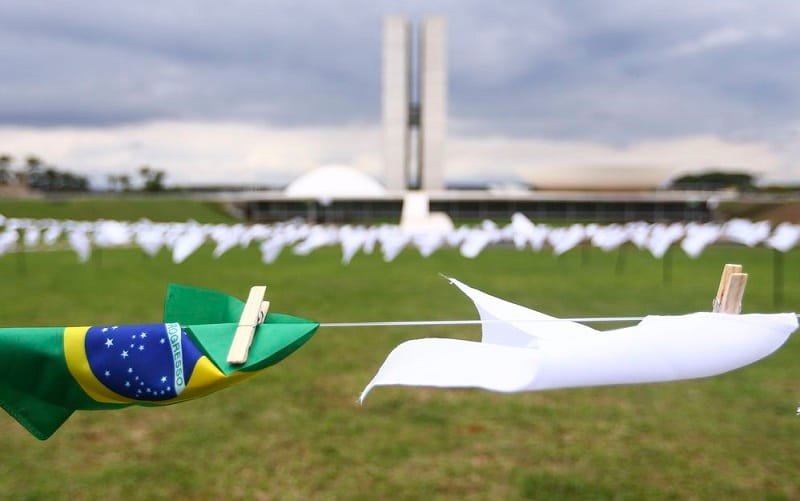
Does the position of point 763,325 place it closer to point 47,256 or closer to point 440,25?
point 47,256

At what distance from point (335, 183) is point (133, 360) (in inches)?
2053

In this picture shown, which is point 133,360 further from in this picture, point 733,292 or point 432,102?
point 432,102

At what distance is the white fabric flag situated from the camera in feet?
4.88

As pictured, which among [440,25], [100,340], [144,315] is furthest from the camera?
[440,25]

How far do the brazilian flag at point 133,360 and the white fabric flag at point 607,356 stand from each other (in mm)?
372

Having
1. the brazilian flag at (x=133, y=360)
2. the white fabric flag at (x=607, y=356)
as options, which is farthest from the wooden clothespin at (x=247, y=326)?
the white fabric flag at (x=607, y=356)

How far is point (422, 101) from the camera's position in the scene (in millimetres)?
51219

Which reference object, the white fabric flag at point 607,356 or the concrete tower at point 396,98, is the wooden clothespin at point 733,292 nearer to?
the white fabric flag at point 607,356

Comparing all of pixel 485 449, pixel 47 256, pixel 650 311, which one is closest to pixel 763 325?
pixel 485 449

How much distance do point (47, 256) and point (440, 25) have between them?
39.5 metres

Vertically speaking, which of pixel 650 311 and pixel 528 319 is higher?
pixel 528 319

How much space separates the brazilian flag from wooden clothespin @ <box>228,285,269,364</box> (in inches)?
1.3

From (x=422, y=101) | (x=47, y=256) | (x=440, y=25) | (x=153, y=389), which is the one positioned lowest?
(x=47, y=256)

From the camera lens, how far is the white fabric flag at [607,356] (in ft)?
4.88
